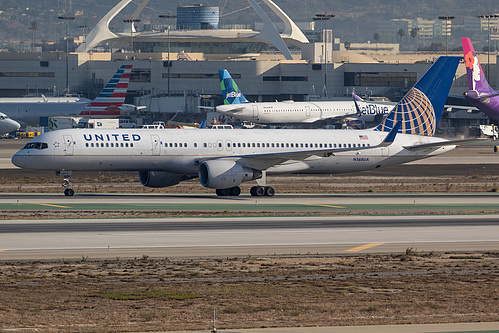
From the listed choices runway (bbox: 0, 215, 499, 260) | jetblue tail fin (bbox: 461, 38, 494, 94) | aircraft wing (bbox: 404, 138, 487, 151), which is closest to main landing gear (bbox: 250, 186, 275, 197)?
aircraft wing (bbox: 404, 138, 487, 151)

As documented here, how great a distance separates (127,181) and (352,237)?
3329 centimetres

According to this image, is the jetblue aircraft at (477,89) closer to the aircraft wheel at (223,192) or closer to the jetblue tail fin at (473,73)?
the jetblue tail fin at (473,73)

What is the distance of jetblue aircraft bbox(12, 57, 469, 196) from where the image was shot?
54.2m

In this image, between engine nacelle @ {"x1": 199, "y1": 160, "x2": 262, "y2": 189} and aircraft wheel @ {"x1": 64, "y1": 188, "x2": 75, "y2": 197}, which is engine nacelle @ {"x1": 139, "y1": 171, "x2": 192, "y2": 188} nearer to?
engine nacelle @ {"x1": 199, "y1": 160, "x2": 262, "y2": 189}

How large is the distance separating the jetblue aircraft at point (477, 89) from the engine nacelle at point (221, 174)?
6372cm

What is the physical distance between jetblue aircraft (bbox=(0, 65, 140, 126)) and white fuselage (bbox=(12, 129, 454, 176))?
76.2 metres

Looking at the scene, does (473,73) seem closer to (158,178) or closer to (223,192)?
(223,192)

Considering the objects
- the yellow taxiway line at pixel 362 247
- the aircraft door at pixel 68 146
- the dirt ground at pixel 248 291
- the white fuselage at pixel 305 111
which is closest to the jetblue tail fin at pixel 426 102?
the aircraft door at pixel 68 146

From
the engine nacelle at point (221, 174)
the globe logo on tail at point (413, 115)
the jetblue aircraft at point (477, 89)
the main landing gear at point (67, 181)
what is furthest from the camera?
the jetblue aircraft at point (477, 89)

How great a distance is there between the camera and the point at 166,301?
24.7 meters

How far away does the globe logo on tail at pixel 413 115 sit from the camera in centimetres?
6388

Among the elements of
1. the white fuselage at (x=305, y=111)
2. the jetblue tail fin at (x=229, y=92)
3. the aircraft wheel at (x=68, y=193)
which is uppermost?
the jetblue tail fin at (x=229, y=92)

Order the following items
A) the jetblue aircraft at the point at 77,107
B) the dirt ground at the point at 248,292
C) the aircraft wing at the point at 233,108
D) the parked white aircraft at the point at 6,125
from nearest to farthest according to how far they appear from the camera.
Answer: the dirt ground at the point at 248,292
the parked white aircraft at the point at 6,125
the jetblue aircraft at the point at 77,107
the aircraft wing at the point at 233,108

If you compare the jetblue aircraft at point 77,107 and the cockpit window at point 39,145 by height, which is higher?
the jetblue aircraft at point 77,107
